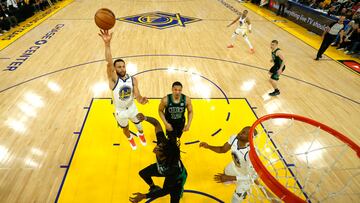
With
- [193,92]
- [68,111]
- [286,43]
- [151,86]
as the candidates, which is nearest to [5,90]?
[68,111]

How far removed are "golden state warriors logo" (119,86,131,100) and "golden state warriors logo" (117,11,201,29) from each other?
29.2 feet

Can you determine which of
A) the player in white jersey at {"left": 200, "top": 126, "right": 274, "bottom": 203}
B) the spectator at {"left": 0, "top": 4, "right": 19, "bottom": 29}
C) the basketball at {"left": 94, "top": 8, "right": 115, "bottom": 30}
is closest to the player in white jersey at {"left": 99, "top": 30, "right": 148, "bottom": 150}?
the basketball at {"left": 94, "top": 8, "right": 115, "bottom": 30}

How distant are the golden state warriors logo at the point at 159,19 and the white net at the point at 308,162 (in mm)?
9014

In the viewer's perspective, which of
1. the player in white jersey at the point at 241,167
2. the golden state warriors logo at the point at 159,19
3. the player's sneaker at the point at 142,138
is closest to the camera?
the player in white jersey at the point at 241,167

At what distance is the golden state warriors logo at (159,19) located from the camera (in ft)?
40.7

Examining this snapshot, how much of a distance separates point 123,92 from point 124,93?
3cm

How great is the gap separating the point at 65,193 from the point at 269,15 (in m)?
16.0

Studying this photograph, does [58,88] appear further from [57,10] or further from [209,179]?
[57,10]

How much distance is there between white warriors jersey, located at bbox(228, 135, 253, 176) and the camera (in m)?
3.03

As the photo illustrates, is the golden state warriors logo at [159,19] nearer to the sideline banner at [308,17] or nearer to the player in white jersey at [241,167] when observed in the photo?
the sideline banner at [308,17]

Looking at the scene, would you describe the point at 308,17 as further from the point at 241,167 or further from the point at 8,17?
the point at 8,17

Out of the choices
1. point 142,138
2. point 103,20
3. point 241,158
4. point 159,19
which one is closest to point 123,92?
point 142,138

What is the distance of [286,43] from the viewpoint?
420 inches

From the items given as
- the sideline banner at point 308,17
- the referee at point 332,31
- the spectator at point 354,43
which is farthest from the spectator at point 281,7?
the referee at point 332,31
